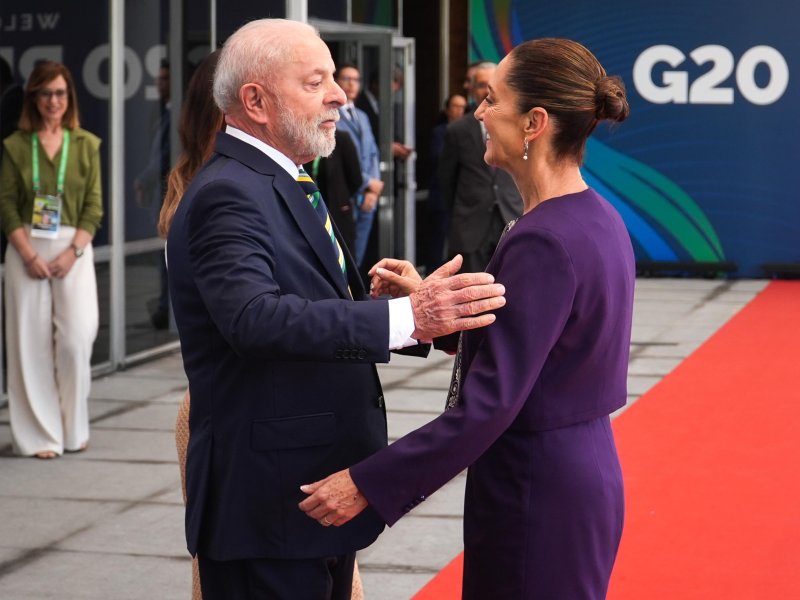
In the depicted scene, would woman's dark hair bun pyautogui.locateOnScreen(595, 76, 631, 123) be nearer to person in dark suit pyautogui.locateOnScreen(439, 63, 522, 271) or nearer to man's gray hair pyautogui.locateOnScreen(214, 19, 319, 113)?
man's gray hair pyautogui.locateOnScreen(214, 19, 319, 113)

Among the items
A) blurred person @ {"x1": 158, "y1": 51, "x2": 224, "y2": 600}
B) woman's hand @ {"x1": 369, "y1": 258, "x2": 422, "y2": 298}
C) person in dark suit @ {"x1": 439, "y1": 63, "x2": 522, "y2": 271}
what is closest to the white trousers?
blurred person @ {"x1": 158, "y1": 51, "x2": 224, "y2": 600}

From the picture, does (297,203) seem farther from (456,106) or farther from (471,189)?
(456,106)

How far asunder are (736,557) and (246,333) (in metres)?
3.11

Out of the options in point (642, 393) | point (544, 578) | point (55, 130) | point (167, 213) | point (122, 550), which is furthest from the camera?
point (642, 393)

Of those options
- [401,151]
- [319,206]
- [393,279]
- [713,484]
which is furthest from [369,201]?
[319,206]

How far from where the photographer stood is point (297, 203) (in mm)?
2506

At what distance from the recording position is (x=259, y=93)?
2547 mm

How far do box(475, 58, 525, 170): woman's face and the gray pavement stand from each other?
2.33m

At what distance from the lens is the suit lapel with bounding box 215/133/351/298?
248cm

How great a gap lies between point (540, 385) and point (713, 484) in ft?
12.4

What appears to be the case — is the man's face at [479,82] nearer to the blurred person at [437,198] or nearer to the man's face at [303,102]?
the blurred person at [437,198]

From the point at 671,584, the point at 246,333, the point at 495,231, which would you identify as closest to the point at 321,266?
the point at 246,333

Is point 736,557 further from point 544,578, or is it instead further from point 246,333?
point 246,333

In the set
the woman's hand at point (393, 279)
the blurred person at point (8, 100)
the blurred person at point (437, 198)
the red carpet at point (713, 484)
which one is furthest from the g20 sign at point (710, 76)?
the woman's hand at point (393, 279)
